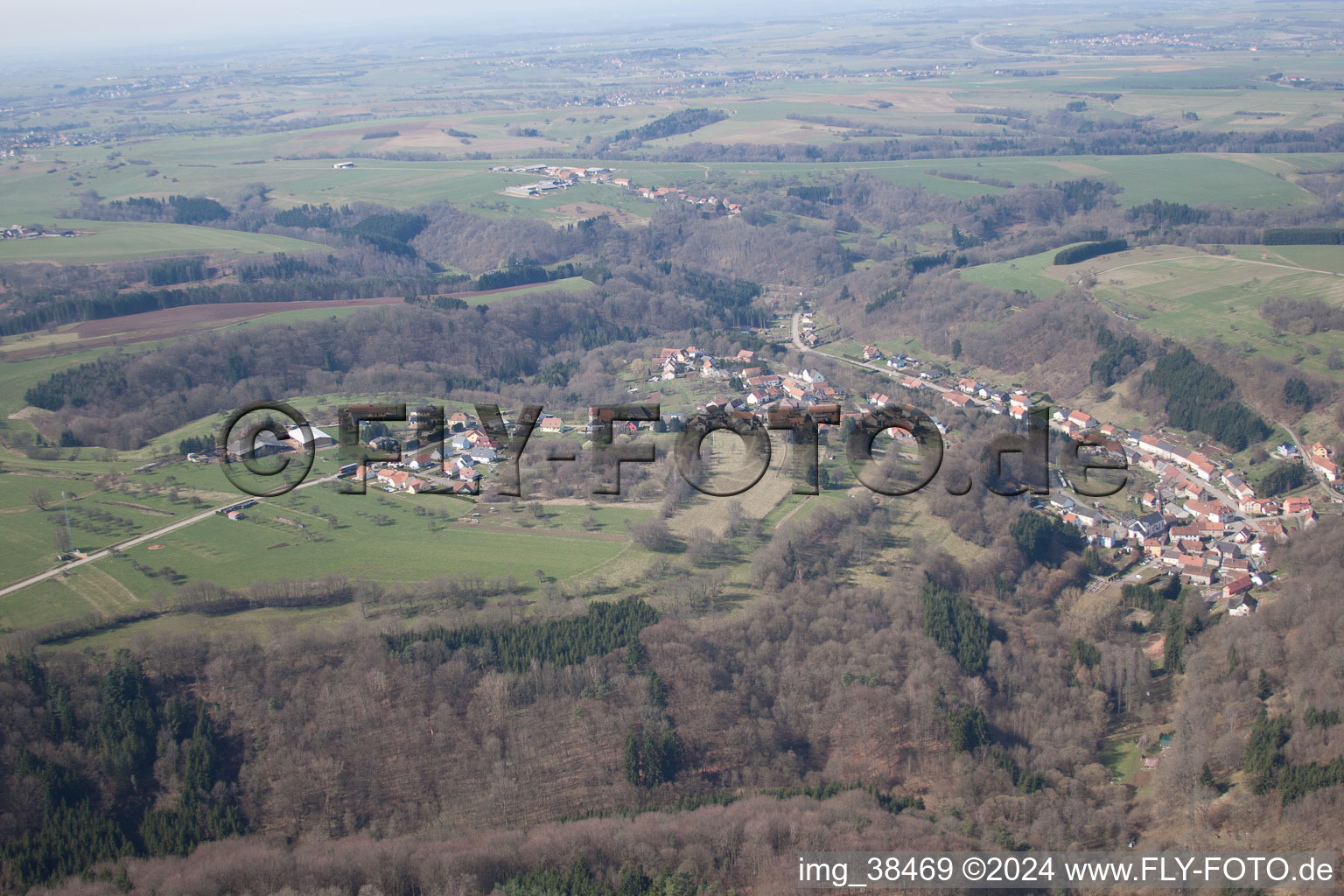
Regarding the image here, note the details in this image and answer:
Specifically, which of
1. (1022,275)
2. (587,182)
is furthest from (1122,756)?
(587,182)

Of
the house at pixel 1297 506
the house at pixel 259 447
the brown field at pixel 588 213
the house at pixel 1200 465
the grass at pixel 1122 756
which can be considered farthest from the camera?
the brown field at pixel 588 213

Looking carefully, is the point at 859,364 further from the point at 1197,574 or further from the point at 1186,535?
the point at 1197,574

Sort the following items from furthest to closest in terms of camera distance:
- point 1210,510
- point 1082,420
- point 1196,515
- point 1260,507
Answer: point 1082,420, point 1260,507, point 1210,510, point 1196,515

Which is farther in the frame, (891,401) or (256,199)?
(256,199)

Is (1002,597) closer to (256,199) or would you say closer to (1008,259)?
(1008,259)

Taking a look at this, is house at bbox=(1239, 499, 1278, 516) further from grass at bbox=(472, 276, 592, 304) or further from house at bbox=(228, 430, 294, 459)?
grass at bbox=(472, 276, 592, 304)

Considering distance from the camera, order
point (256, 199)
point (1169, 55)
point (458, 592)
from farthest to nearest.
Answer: point (1169, 55) → point (256, 199) → point (458, 592)

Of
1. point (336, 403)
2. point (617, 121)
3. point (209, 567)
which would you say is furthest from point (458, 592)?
point (617, 121)

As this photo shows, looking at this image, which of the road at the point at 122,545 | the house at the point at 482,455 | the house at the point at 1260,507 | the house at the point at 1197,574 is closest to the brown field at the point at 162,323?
the road at the point at 122,545

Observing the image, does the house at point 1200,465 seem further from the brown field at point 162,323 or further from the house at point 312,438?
the brown field at point 162,323
